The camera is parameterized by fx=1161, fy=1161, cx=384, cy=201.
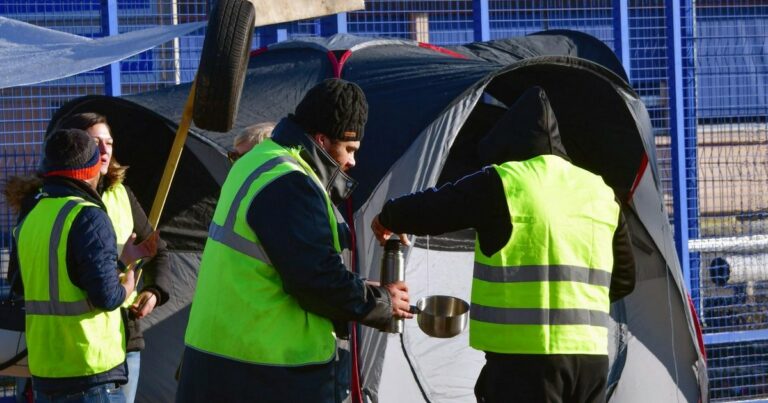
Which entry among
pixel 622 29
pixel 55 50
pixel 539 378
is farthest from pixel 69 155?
pixel 622 29

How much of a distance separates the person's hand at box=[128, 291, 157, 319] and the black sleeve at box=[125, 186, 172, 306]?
0.04m

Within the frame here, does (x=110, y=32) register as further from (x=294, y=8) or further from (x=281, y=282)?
(x=281, y=282)

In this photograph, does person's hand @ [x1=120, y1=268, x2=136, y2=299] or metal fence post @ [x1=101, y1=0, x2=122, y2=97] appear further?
metal fence post @ [x1=101, y1=0, x2=122, y2=97]

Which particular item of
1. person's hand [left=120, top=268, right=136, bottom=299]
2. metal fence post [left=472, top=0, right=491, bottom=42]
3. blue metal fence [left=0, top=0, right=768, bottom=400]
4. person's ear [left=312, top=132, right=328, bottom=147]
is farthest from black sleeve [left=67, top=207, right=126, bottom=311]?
metal fence post [left=472, top=0, right=491, bottom=42]

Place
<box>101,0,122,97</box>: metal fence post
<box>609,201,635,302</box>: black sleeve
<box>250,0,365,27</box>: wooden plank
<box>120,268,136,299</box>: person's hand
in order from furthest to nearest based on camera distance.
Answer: <box>101,0,122,97</box>: metal fence post, <box>250,0,365,27</box>: wooden plank, <box>609,201,635,302</box>: black sleeve, <box>120,268,136,299</box>: person's hand

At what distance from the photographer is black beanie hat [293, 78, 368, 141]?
3.46 meters

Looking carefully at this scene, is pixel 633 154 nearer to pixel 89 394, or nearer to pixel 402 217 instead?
pixel 402 217

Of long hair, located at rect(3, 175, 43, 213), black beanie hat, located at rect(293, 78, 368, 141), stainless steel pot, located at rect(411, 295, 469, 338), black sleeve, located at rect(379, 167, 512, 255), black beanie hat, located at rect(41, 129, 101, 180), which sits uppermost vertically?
black beanie hat, located at rect(293, 78, 368, 141)

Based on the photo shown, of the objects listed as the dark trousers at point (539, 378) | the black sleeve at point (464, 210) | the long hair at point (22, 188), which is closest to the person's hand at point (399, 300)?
the black sleeve at point (464, 210)

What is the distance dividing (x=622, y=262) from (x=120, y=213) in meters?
1.98

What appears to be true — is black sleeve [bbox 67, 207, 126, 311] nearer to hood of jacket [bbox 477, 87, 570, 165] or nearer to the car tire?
the car tire

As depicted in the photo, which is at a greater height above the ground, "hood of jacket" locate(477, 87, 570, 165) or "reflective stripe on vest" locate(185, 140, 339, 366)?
"hood of jacket" locate(477, 87, 570, 165)

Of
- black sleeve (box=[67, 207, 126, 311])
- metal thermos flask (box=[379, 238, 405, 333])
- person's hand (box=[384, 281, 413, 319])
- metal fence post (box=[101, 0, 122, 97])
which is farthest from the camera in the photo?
metal fence post (box=[101, 0, 122, 97])

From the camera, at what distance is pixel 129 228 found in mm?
4695
